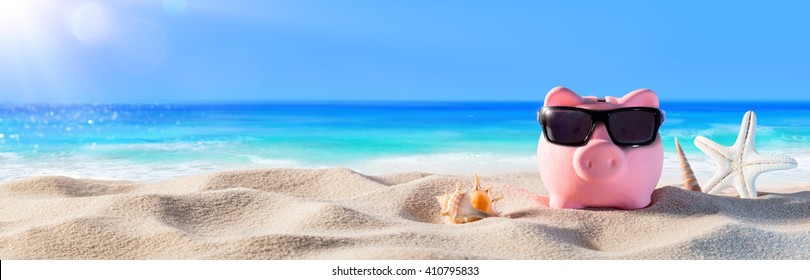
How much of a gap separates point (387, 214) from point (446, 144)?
8.75m

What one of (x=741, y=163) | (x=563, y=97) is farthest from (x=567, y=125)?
(x=741, y=163)

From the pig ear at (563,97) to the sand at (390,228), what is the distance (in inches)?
18.7

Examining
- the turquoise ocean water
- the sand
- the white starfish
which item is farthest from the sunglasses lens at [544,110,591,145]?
the turquoise ocean water

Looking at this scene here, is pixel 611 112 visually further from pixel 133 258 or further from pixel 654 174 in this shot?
pixel 133 258

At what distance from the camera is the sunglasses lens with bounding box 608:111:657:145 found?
294cm

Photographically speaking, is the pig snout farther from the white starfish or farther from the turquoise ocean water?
the turquoise ocean water

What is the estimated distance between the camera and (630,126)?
2.96 metres

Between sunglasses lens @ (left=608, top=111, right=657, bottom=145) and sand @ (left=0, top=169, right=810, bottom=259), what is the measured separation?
0.32 metres

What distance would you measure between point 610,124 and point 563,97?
234 millimetres

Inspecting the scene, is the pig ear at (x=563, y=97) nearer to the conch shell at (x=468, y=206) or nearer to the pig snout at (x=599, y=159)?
the pig snout at (x=599, y=159)

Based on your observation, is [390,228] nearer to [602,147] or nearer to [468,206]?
[468,206]

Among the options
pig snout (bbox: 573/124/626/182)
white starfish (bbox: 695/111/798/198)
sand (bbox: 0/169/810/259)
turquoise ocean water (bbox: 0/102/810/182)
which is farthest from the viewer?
turquoise ocean water (bbox: 0/102/810/182)

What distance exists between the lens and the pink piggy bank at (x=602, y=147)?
9.65ft

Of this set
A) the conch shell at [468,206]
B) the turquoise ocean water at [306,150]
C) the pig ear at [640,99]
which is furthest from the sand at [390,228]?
the turquoise ocean water at [306,150]
